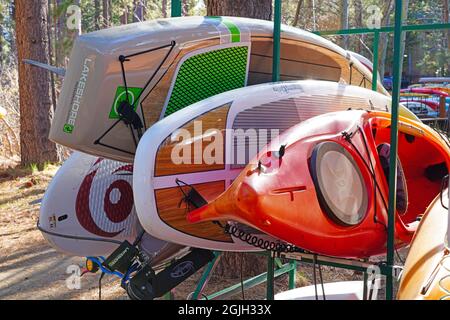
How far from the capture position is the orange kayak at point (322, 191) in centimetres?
259

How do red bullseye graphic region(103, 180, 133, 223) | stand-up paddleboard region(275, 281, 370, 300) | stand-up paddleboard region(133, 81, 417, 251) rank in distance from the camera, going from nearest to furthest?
stand-up paddleboard region(133, 81, 417, 251), stand-up paddleboard region(275, 281, 370, 300), red bullseye graphic region(103, 180, 133, 223)

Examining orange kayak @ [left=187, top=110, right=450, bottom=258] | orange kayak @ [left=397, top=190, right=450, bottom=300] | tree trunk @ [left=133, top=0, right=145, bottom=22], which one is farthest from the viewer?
tree trunk @ [left=133, top=0, right=145, bottom=22]

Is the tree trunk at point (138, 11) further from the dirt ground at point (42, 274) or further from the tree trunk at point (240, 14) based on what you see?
the tree trunk at point (240, 14)

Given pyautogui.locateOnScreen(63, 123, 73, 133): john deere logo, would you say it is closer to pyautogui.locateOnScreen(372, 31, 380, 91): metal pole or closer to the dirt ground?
the dirt ground

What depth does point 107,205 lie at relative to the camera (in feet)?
12.3

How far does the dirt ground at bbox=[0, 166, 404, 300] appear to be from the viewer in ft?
16.7

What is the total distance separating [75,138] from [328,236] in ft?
4.75

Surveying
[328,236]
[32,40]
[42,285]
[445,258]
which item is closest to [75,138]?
[328,236]

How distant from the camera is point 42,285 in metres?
5.33

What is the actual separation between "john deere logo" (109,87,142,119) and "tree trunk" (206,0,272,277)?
6.25 ft

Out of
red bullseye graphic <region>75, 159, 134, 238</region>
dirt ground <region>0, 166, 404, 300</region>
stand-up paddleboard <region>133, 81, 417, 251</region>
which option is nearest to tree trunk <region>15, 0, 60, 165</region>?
dirt ground <region>0, 166, 404, 300</region>

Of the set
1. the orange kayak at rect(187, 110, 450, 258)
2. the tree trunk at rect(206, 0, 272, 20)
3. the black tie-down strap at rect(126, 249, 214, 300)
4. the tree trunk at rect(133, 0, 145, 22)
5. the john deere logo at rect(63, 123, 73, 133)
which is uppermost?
the tree trunk at rect(133, 0, 145, 22)

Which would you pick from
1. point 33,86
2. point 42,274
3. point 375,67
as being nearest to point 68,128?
point 375,67
